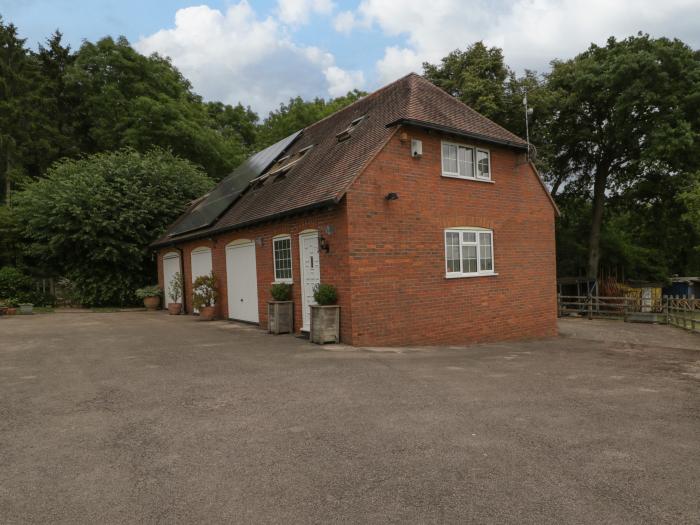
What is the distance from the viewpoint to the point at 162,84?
111 feet

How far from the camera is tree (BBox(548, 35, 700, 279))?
23.9 m

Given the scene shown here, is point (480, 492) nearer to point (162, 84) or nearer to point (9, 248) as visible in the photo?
point (9, 248)

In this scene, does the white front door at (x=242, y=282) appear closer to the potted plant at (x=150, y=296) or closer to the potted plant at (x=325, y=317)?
the potted plant at (x=325, y=317)

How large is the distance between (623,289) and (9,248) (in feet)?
109

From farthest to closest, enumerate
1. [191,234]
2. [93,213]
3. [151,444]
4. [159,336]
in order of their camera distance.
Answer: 1. [93,213]
2. [191,234]
3. [159,336]
4. [151,444]

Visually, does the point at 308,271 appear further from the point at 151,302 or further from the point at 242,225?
the point at 151,302

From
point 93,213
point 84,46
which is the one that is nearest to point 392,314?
point 93,213

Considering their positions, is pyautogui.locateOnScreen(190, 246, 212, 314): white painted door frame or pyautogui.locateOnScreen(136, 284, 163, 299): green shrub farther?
pyautogui.locateOnScreen(136, 284, 163, 299): green shrub

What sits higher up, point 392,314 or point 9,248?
point 9,248

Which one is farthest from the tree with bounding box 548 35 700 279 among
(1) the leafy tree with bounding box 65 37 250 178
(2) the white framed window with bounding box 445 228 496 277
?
(1) the leafy tree with bounding box 65 37 250 178

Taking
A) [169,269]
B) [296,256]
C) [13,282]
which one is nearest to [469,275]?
[296,256]

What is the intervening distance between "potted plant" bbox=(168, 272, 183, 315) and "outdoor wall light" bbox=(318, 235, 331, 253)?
963 cm

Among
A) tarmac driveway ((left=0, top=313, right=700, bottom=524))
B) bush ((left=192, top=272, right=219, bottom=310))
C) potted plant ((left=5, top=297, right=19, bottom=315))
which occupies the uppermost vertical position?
bush ((left=192, top=272, right=219, bottom=310))

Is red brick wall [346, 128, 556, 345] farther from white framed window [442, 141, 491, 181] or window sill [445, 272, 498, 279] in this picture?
white framed window [442, 141, 491, 181]
